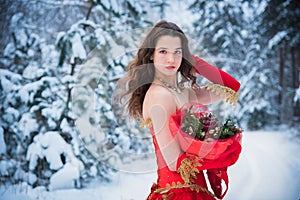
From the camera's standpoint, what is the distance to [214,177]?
3.55 ft

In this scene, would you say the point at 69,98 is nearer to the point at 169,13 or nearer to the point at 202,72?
the point at 169,13

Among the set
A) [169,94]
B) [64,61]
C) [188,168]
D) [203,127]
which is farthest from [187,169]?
[64,61]

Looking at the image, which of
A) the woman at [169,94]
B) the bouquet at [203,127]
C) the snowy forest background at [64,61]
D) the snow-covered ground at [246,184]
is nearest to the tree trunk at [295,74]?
the snowy forest background at [64,61]

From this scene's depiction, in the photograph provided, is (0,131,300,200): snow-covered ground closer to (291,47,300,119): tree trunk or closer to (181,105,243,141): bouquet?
(291,47,300,119): tree trunk

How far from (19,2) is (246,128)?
202 centimetres

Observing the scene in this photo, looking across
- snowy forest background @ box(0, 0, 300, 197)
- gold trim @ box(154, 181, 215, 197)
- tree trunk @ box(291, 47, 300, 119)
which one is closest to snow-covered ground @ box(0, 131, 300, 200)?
snowy forest background @ box(0, 0, 300, 197)

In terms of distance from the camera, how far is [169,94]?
3.16 feet

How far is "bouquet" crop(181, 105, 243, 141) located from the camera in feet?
2.90

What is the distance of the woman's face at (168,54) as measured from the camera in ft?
3.24

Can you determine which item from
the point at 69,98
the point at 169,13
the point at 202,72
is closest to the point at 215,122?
the point at 202,72

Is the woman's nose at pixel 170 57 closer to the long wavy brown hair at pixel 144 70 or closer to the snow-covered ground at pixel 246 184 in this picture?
the long wavy brown hair at pixel 144 70

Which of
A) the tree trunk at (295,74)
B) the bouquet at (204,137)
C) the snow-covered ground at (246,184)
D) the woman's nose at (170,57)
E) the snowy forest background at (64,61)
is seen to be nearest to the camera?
the bouquet at (204,137)

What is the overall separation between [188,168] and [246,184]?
1316 millimetres

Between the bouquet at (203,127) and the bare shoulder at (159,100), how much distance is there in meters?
0.05
